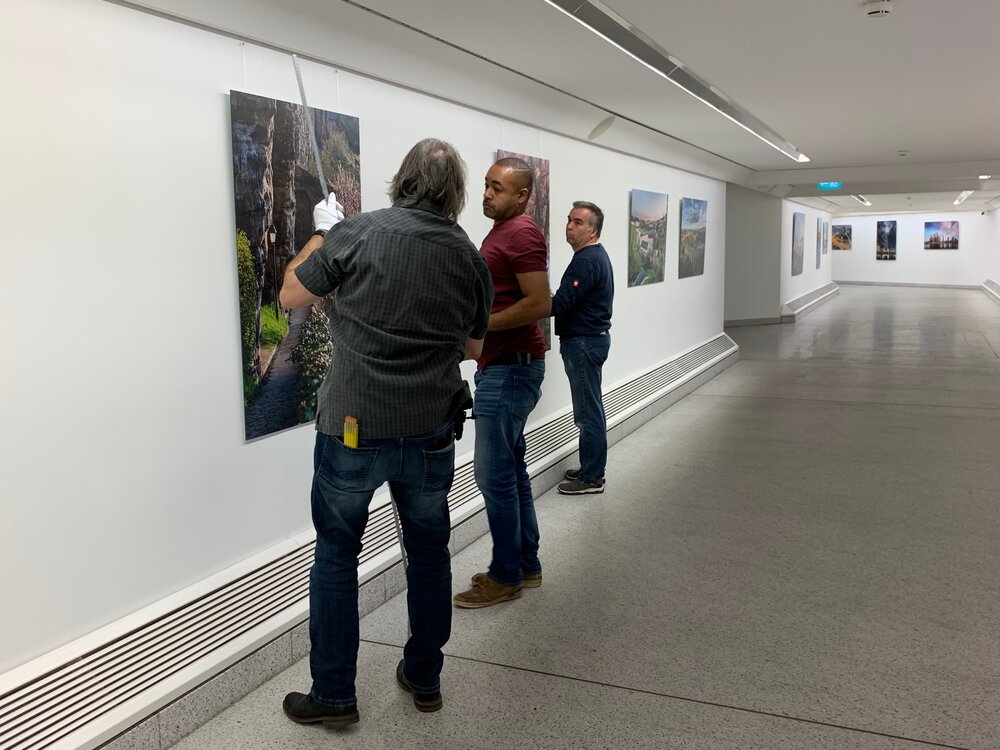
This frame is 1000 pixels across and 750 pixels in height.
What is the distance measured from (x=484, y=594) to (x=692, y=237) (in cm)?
711

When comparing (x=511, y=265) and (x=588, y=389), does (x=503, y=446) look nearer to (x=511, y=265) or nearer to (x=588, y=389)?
(x=511, y=265)

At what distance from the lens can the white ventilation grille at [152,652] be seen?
2.40 m

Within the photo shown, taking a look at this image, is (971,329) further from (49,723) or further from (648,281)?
(49,723)

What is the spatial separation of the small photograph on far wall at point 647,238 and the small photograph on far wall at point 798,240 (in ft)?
33.7

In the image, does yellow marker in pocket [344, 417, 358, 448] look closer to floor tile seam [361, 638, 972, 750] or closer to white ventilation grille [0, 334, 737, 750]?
white ventilation grille [0, 334, 737, 750]

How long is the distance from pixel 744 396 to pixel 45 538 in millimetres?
7714

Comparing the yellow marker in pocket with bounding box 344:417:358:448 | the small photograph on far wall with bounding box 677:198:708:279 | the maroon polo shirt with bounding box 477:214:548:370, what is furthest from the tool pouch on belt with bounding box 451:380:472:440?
the small photograph on far wall with bounding box 677:198:708:279

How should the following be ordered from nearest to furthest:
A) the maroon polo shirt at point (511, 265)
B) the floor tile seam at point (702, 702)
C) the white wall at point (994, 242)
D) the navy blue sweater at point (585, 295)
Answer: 1. the floor tile seam at point (702, 702)
2. the maroon polo shirt at point (511, 265)
3. the navy blue sweater at point (585, 295)
4. the white wall at point (994, 242)

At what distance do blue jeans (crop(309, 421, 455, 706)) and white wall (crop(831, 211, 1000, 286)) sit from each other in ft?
91.7

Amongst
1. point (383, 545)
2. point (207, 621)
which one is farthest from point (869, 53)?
point (207, 621)

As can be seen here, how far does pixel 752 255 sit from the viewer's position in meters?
16.2

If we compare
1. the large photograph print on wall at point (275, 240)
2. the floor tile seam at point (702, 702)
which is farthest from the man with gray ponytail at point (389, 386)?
the large photograph print on wall at point (275, 240)

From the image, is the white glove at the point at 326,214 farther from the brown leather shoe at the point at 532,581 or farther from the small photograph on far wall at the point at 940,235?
the small photograph on far wall at the point at 940,235

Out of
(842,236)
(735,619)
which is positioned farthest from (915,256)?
(735,619)
